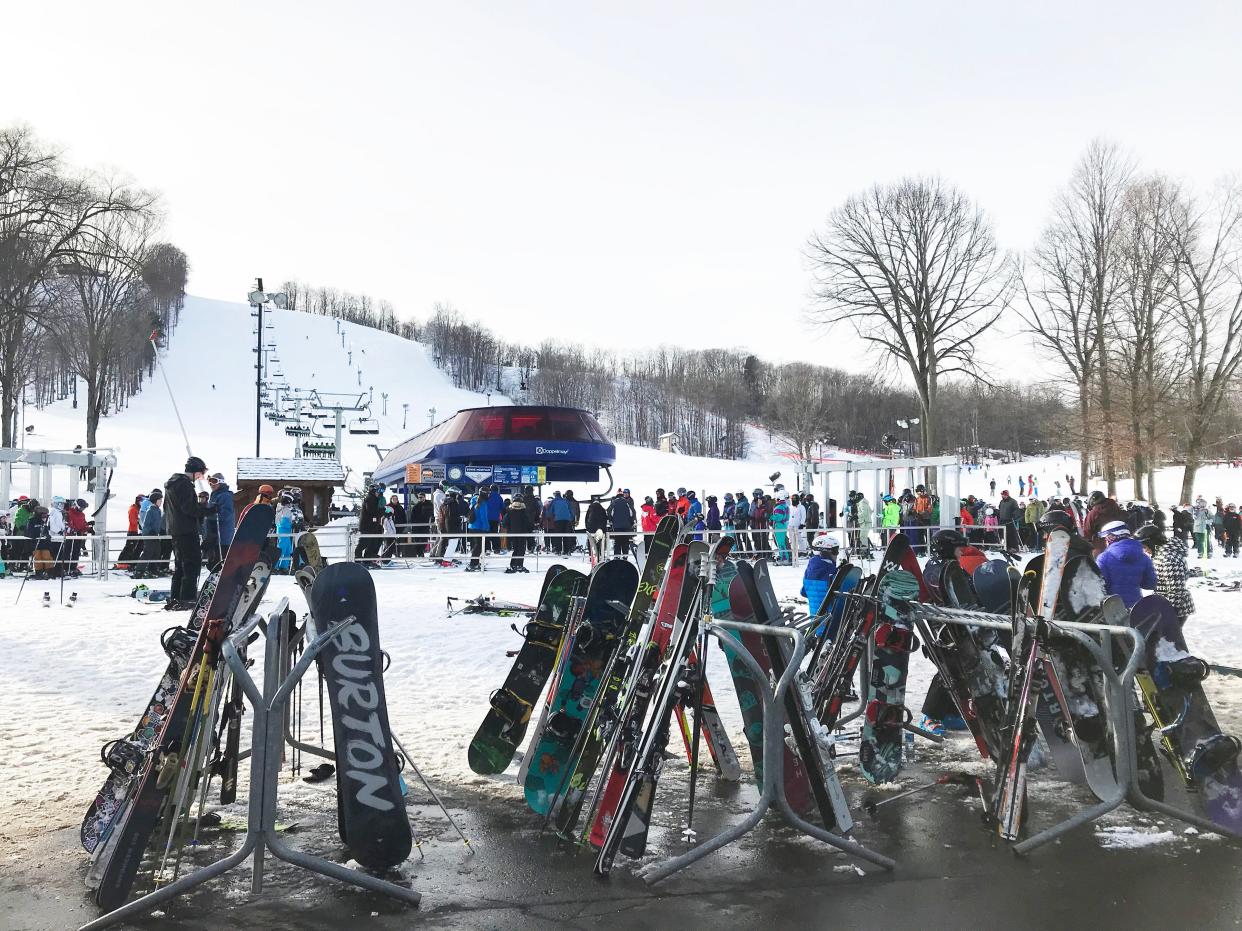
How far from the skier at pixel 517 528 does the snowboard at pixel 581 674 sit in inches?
496

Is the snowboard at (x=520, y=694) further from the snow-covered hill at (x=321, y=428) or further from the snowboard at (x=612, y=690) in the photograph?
the snow-covered hill at (x=321, y=428)

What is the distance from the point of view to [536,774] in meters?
5.09

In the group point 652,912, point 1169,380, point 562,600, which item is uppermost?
point 1169,380

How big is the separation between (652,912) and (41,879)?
2641 millimetres

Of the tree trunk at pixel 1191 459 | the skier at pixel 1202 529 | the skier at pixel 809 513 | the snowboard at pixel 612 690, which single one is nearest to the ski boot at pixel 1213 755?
the snowboard at pixel 612 690

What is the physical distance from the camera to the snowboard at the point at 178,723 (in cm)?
388

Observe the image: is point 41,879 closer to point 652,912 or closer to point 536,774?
point 536,774

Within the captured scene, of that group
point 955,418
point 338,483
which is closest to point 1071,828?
point 338,483

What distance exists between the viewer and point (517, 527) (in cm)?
1972

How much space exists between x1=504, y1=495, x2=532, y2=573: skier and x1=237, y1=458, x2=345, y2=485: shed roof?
681cm

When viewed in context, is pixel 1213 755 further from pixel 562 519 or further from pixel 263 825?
pixel 562 519

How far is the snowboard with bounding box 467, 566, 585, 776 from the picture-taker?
5.66 metres

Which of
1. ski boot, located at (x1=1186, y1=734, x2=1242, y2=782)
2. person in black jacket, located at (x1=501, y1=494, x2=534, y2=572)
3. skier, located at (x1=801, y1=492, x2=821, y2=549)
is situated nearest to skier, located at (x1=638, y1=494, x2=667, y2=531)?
person in black jacket, located at (x1=501, y1=494, x2=534, y2=572)

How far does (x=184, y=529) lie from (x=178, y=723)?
29.4 feet
